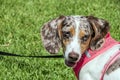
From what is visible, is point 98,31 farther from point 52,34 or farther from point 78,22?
point 52,34

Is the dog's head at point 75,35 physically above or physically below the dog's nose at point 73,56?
above

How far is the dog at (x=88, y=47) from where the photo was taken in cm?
511

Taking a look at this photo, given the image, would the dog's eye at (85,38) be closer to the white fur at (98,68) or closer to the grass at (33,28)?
the white fur at (98,68)

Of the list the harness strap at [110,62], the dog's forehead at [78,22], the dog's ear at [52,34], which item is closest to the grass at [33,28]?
the dog's ear at [52,34]

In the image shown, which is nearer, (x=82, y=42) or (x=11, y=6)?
(x=82, y=42)

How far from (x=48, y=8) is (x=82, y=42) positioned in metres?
5.10

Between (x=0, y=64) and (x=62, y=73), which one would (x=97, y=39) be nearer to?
(x=62, y=73)

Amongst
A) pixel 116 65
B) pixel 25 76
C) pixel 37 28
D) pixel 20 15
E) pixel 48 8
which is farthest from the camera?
pixel 48 8

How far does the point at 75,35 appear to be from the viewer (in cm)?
521

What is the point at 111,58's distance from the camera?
202 inches

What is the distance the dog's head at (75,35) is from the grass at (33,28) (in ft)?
5.09

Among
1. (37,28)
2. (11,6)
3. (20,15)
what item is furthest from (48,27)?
(11,6)

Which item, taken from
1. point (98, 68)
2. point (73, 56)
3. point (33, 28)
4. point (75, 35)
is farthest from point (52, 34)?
point (33, 28)

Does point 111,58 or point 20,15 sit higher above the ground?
point 111,58
